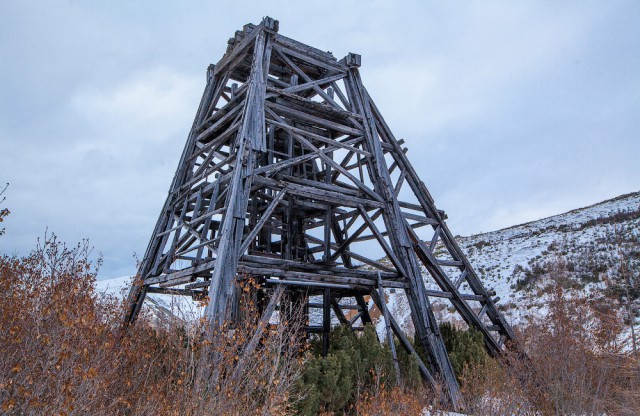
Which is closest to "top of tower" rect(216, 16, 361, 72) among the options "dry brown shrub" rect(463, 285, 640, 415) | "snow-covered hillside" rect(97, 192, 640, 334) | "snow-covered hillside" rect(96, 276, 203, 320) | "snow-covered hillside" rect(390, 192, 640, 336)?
"snow-covered hillside" rect(96, 276, 203, 320)

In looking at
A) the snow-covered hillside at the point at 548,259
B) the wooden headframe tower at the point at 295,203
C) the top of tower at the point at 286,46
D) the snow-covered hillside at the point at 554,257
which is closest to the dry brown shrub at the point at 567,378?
the wooden headframe tower at the point at 295,203

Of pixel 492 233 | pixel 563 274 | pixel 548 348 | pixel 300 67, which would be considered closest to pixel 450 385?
pixel 548 348

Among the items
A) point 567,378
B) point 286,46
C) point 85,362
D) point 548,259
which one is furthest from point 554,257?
point 85,362

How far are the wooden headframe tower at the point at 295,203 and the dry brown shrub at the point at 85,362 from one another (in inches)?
71.8

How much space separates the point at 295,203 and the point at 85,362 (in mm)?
7417

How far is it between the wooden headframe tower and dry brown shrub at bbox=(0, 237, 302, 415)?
1823 millimetres

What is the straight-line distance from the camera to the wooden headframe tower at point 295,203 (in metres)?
9.92

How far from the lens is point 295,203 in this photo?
480 inches

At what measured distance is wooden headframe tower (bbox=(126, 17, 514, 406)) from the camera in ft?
32.6

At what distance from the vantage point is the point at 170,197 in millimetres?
12664

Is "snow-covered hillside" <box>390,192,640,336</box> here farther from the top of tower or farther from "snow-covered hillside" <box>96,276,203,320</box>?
"snow-covered hillside" <box>96,276,203,320</box>

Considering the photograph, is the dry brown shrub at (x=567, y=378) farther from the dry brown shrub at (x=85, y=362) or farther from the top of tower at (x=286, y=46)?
the top of tower at (x=286, y=46)

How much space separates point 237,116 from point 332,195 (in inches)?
113

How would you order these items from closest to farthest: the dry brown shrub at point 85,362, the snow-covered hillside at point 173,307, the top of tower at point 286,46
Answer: the dry brown shrub at point 85,362 < the snow-covered hillside at point 173,307 < the top of tower at point 286,46
